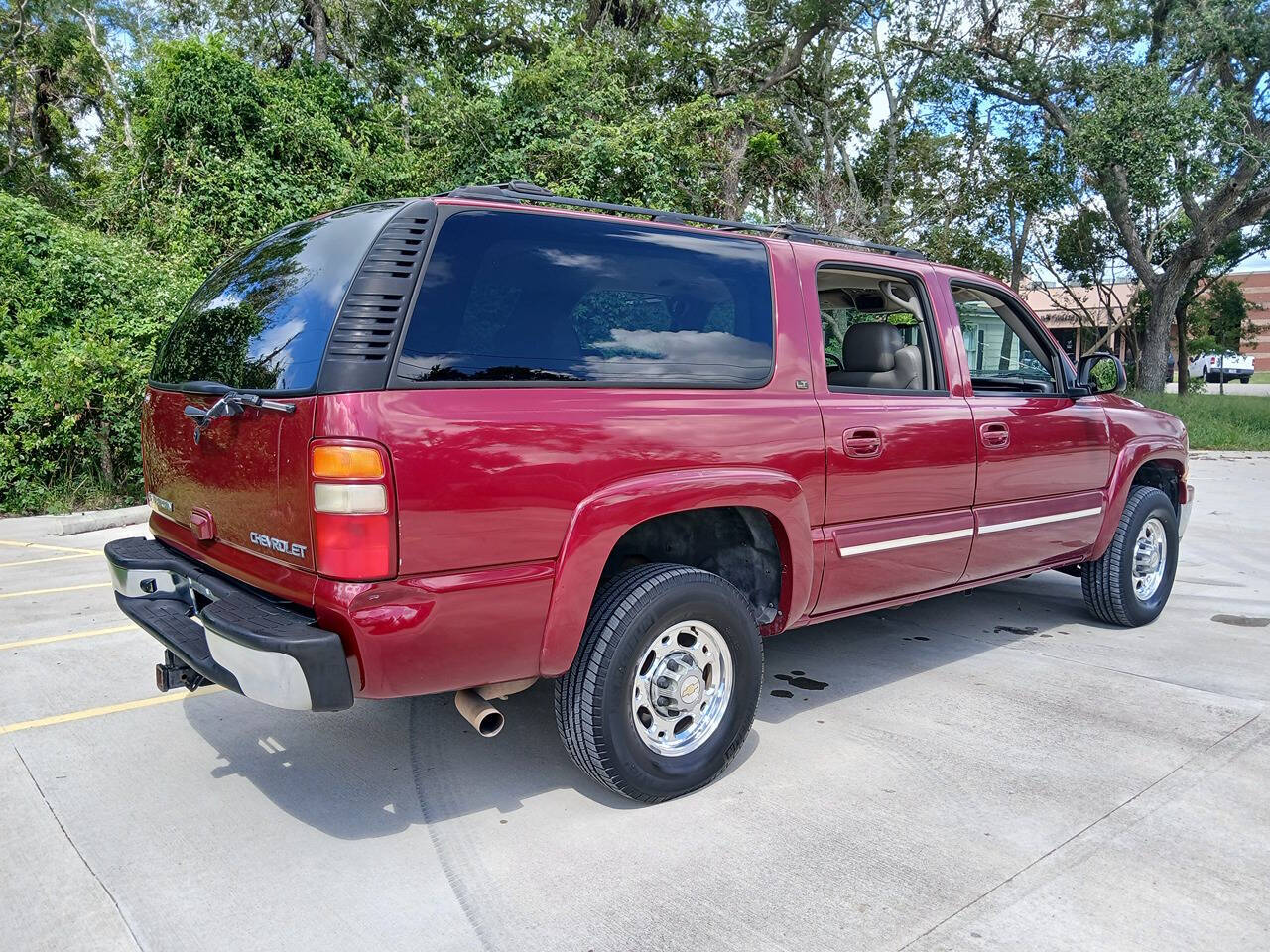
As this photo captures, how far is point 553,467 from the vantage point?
9.77ft

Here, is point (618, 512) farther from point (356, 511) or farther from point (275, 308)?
point (275, 308)

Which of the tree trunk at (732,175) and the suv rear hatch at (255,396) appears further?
the tree trunk at (732,175)

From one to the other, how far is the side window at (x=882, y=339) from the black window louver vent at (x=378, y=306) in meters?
2.02

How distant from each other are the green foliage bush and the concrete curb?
0.61 meters

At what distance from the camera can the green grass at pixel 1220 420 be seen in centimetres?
1738

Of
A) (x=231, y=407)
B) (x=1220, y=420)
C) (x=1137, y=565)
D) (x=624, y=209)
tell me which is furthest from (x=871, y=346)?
(x=1220, y=420)

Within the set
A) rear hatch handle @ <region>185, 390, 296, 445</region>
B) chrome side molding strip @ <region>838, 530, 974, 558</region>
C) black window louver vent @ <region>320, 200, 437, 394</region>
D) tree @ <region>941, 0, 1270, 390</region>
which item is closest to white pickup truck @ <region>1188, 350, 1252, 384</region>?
tree @ <region>941, 0, 1270, 390</region>

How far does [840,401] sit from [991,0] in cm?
2002

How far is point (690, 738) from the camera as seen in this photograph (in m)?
3.46

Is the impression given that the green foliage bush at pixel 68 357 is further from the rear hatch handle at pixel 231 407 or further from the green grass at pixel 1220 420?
the green grass at pixel 1220 420

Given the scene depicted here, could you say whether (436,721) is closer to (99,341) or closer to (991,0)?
(99,341)

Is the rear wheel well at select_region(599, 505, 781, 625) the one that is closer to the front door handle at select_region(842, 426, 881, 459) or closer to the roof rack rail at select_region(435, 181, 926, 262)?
the front door handle at select_region(842, 426, 881, 459)

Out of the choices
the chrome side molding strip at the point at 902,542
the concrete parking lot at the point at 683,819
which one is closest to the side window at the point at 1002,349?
the chrome side molding strip at the point at 902,542

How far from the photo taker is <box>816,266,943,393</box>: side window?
14.7 feet
